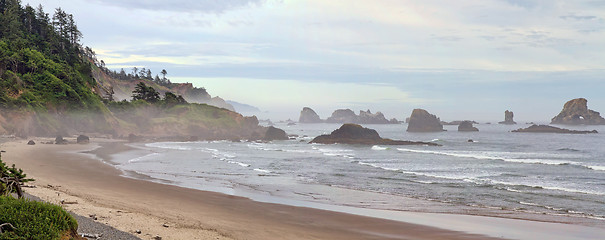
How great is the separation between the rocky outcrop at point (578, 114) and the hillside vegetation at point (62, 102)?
158931 millimetres

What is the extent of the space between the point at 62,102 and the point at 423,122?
11104 cm

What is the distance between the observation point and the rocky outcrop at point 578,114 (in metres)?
189

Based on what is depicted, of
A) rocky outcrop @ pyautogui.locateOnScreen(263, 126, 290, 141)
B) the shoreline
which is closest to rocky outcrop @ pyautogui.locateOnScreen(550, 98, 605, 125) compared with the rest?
rocky outcrop @ pyautogui.locateOnScreen(263, 126, 290, 141)

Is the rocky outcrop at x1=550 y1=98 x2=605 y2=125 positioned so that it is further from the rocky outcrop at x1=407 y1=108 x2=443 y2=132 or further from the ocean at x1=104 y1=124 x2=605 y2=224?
the ocean at x1=104 y1=124 x2=605 y2=224

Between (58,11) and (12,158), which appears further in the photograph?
(58,11)

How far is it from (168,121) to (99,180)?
70474mm

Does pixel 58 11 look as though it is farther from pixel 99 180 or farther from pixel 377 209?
pixel 377 209

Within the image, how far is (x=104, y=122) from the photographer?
263 feet

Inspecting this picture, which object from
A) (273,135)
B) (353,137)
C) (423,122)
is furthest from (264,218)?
(423,122)

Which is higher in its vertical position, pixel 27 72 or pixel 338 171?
pixel 27 72

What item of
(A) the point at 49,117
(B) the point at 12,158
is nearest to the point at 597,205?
(B) the point at 12,158

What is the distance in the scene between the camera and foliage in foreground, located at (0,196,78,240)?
816cm

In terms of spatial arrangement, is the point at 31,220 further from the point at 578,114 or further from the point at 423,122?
the point at 578,114

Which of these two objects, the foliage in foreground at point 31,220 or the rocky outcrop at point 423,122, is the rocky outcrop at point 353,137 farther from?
the foliage in foreground at point 31,220
